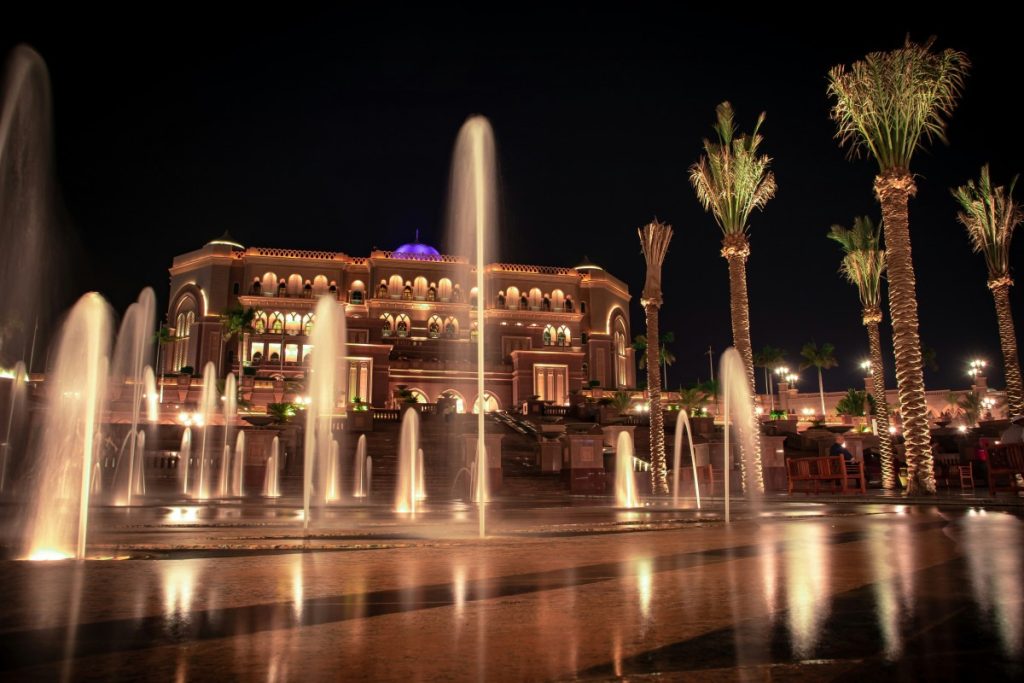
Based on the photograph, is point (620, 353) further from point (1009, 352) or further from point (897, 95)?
point (897, 95)

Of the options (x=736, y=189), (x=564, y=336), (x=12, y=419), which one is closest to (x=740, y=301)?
(x=736, y=189)

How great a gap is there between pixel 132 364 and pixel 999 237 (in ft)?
176

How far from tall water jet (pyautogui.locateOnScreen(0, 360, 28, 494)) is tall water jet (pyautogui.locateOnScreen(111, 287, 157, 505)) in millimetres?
4075

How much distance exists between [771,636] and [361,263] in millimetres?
73871

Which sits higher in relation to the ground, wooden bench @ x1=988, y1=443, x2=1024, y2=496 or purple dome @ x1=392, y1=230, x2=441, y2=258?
purple dome @ x1=392, y1=230, x2=441, y2=258

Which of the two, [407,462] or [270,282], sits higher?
[270,282]

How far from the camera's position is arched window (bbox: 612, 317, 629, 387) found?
7950 cm

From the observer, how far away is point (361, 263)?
7494 cm

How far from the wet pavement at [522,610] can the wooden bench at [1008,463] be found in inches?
419

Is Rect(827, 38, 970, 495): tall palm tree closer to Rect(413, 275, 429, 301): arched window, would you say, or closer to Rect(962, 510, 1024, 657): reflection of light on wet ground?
Rect(962, 510, 1024, 657): reflection of light on wet ground

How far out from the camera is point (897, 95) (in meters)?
20.6

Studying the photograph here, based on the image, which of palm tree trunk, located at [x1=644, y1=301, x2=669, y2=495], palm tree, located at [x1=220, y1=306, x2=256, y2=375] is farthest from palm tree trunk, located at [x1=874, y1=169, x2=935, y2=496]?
palm tree, located at [x1=220, y1=306, x2=256, y2=375]

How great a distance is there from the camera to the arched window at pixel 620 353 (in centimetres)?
7950

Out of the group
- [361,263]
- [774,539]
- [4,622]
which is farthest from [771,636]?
[361,263]
